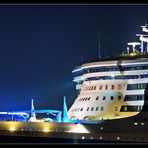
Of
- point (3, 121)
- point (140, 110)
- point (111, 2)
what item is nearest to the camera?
point (111, 2)

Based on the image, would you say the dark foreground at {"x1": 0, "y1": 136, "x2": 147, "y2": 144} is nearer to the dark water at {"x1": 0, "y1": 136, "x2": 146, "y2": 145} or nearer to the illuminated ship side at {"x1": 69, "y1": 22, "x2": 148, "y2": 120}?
the dark water at {"x1": 0, "y1": 136, "x2": 146, "y2": 145}

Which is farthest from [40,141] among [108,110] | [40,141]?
[108,110]

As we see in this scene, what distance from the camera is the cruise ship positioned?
36188mm

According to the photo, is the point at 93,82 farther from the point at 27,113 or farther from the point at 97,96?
the point at 27,113

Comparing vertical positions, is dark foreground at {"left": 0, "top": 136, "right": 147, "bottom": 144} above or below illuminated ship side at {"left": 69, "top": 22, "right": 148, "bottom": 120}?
below

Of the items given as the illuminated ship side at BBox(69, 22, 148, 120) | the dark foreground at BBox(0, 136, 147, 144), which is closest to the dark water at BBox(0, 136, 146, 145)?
the dark foreground at BBox(0, 136, 147, 144)

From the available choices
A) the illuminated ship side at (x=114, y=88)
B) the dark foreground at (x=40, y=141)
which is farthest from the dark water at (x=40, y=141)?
the illuminated ship side at (x=114, y=88)

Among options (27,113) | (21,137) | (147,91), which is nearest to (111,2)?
(147,91)

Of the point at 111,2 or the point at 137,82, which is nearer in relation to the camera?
the point at 111,2

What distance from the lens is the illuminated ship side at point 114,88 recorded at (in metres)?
37.0

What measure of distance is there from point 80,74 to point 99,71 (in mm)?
2421

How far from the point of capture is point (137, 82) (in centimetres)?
3716

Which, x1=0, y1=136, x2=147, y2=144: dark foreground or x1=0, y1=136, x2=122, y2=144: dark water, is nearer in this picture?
x1=0, y1=136, x2=147, y2=144: dark foreground

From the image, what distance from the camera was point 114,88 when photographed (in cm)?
3775
